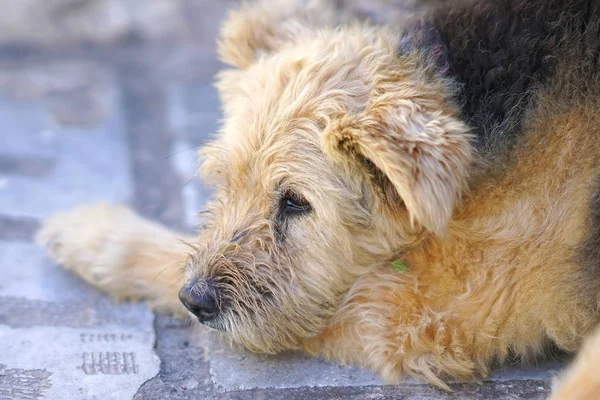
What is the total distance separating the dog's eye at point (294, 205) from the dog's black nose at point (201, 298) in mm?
398

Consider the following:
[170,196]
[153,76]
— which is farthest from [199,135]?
[153,76]

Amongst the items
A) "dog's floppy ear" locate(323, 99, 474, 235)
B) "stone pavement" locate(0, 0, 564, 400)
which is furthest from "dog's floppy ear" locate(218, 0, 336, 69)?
"dog's floppy ear" locate(323, 99, 474, 235)

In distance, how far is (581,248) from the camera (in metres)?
2.50

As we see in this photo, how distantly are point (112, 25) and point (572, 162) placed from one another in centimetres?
464

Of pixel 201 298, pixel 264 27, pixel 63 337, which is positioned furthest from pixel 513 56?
pixel 63 337

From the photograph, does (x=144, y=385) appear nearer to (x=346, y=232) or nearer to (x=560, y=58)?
(x=346, y=232)

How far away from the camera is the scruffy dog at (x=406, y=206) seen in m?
2.53

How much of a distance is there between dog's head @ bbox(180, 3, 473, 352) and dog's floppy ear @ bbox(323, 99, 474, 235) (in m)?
0.02

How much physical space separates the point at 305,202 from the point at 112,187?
188 cm

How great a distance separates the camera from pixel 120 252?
334 cm

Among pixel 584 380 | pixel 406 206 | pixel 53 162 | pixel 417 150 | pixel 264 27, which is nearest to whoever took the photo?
pixel 584 380

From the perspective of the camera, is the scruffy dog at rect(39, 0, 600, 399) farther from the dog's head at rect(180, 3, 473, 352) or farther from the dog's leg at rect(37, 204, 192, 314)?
the dog's leg at rect(37, 204, 192, 314)

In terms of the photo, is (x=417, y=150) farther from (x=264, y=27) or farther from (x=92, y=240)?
(x=92, y=240)

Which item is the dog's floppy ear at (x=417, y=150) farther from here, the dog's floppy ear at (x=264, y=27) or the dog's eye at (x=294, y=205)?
the dog's floppy ear at (x=264, y=27)
